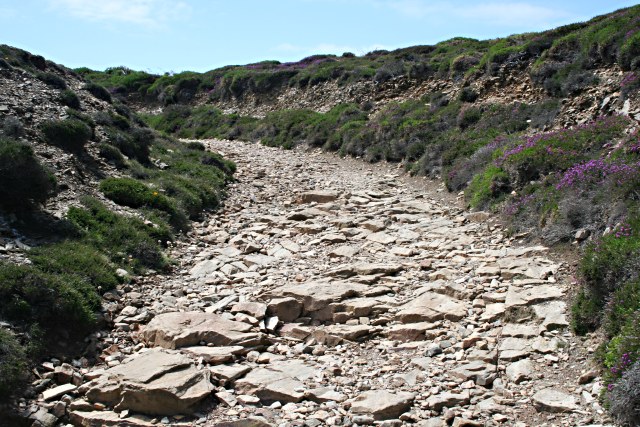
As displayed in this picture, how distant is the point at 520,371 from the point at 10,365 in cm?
718

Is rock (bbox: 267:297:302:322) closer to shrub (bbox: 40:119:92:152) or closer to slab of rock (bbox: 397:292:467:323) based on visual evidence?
slab of rock (bbox: 397:292:467:323)

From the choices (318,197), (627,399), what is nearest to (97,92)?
(318,197)

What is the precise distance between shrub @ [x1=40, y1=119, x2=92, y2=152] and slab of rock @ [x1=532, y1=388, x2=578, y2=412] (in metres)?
15.6

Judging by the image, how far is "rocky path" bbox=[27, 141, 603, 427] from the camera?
7.64 metres

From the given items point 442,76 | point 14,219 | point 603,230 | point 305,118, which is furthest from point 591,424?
point 305,118

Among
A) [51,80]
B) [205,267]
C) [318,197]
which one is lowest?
[205,267]

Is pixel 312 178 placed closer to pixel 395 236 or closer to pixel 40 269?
pixel 395 236

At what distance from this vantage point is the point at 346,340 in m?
9.81

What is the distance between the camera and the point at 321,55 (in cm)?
5759

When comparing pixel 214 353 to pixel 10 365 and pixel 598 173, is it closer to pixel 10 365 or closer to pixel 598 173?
pixel 10 365

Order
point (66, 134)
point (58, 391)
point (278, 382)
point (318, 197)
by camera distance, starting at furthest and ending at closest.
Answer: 1. point (318, 197)
2. point (66, 134)
3. point (278, 382)
4. point (58, 391)

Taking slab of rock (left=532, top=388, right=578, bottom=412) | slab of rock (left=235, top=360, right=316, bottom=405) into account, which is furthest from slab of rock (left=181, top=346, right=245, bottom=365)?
slab of rock (left=532, top=388, right=578, bottom=412)

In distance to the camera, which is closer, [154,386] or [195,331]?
[154,386]

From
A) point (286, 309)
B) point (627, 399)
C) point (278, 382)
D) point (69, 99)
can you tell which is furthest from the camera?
point (69, 99)
